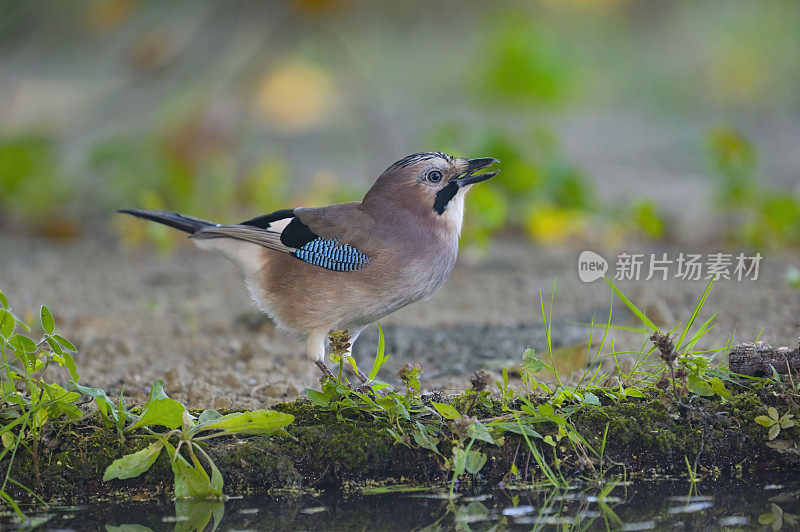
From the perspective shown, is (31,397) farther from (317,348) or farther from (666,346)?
(666,346)

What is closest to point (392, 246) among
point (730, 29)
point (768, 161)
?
point (768, 161)

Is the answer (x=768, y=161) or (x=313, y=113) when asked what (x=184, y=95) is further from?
(x=768, y=161)

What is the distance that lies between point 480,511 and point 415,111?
31.5 feet

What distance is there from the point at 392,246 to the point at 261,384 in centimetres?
100

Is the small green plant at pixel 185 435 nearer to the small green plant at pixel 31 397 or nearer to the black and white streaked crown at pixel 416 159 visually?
the small green plant at pixel 31 397

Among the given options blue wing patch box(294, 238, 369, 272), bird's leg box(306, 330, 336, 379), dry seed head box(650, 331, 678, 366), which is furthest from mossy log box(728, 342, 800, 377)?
bird's leg box(306, 330, 336, 379)

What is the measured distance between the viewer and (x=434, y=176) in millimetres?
3973

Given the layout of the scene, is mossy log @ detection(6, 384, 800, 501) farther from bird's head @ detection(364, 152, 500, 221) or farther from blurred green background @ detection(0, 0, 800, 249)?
blurred green background @ detection(0, 0, 800, 249)

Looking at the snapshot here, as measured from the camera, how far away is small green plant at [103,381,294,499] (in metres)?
3.20

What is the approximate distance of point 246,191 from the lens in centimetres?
773

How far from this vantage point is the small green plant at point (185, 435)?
320 cm

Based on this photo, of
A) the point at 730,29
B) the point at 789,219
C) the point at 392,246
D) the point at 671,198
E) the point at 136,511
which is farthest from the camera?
the point at 730,29

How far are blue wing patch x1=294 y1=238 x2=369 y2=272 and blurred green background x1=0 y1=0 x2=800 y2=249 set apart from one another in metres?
2.47
